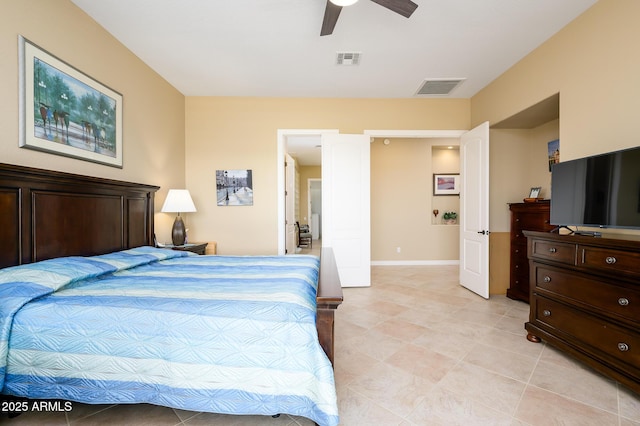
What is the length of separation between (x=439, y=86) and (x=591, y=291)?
9.34ft

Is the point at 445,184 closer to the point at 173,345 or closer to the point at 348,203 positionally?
the point at 348,203

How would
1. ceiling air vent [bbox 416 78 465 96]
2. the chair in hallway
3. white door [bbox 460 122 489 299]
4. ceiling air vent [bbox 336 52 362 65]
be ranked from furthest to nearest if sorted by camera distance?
the chair in hallway, ceiling air vent [bbox 416 78 465 96], white door [bbox 460 122 489 299], ceiling air vent [bbox 336 52 362 65]

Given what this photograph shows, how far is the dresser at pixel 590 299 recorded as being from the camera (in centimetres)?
160

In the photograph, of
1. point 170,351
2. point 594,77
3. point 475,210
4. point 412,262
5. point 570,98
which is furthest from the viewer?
point 412,262

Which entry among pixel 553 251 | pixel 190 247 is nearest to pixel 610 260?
pixel 553 251

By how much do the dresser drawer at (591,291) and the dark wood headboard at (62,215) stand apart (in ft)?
12.2

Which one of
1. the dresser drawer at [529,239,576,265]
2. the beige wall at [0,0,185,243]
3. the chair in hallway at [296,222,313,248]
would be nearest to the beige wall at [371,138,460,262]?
the chair in hallway at [296,222,313,248]

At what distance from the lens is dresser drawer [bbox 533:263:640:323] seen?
1.62 meters

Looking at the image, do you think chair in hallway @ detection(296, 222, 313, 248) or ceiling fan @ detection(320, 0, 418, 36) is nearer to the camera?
ceiling fan @ detection(320, 0, 418, 36)

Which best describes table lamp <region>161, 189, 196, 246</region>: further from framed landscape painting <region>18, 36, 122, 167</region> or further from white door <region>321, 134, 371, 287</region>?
white door <region>321, 134, 371, 287</region>

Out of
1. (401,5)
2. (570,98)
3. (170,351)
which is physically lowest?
(170,351)

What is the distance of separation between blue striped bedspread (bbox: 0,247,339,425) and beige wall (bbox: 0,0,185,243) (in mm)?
1114

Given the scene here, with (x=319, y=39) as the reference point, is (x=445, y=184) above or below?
below

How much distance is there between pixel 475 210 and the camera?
11.6 ft
